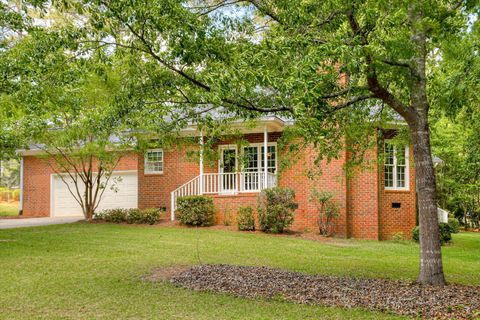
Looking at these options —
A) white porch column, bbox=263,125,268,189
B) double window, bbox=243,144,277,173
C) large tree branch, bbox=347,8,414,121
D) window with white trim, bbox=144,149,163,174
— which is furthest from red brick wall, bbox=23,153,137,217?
large tree branch, bbox=347,8,414,121

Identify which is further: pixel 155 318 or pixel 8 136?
pixel 8 136

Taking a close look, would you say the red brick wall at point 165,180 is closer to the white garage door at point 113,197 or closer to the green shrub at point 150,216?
the green shrub at point 150,216

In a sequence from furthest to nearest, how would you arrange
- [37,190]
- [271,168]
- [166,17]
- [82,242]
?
→ 1. [37,190]
2. [271,168]
3. [82,242]
4. [166,17]

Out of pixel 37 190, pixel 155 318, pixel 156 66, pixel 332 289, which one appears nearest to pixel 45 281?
pixel 155 318

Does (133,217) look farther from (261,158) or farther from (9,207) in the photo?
(9,207)

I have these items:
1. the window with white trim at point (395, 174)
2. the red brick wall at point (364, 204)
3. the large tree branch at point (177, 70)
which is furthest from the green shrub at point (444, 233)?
the large tree branch at point (177, 70)

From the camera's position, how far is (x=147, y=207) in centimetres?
2023

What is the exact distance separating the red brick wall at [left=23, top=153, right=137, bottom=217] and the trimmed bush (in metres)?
7.30

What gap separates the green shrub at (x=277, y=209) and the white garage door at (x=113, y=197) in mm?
8496

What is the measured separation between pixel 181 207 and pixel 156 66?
1068cm

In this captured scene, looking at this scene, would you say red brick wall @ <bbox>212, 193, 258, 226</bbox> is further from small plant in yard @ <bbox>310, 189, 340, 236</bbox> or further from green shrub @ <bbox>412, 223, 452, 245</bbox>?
green shrub @ <bbox>412, 223, 452, 245</bbox>

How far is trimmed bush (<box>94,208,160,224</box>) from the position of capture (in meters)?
18.2

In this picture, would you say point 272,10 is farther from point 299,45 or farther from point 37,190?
point 37,190

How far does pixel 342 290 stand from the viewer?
724 centimetres
